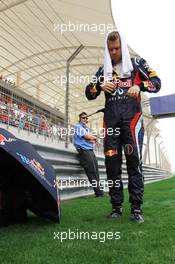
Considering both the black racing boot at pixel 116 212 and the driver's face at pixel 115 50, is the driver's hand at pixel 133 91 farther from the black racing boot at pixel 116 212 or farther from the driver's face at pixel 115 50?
the black racing boot at pixel 116 212

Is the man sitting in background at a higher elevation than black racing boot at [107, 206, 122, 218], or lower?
higher

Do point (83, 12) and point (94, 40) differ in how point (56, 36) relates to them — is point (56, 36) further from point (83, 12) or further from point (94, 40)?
point (83, 12)

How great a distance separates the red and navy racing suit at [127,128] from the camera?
299cm

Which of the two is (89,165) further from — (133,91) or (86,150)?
(133,91)

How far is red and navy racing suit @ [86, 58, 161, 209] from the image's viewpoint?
2.99 metres

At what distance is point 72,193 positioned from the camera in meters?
4.95

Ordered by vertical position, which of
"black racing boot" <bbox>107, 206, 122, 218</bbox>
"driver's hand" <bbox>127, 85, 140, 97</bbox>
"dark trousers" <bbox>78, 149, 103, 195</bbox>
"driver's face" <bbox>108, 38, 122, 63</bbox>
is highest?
"driver's face" <bbox>108, 38, 122, 63</bbox>

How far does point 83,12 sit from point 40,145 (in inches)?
609

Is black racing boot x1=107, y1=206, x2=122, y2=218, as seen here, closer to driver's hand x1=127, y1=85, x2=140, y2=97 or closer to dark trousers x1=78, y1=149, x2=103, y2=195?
driver's hand x1=127, y1=85, x2=140, y2=97

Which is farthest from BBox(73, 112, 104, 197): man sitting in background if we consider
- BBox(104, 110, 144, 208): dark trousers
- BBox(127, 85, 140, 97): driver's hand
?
BBox(127, 85, 140, 97): driver's hand

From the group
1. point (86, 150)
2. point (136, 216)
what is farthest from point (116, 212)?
point (86, 150)

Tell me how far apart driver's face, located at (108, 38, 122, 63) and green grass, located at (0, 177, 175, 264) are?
4.65 feet

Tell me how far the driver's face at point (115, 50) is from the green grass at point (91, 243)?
142 centimetres

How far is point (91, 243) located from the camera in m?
2.11
